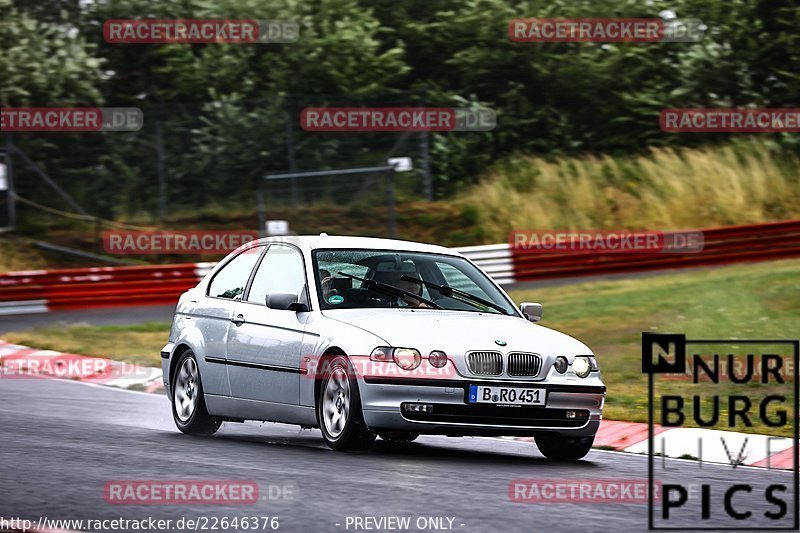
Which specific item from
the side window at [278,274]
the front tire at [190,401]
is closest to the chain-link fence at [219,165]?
the front tire at [190,401]

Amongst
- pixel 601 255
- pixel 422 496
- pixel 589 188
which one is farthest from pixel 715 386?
pixel 589 188

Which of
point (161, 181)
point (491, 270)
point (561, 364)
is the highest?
point (561, 364)

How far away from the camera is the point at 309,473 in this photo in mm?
8508

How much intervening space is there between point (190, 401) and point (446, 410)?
9.05ft

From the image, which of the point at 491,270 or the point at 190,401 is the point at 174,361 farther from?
the point at 491,270

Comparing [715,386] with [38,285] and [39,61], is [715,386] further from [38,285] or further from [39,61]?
[39,61]

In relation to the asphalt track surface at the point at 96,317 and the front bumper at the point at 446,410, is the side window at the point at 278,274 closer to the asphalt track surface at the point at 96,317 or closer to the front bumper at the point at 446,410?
the front bumper at the point at 446,410

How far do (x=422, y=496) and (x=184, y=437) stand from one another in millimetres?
3698

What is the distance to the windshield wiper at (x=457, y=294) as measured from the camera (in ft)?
35.1

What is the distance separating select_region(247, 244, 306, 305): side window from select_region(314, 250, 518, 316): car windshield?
0.55 ft

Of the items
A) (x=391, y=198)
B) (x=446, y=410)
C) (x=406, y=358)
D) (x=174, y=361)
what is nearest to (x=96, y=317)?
(x=391, y=198)

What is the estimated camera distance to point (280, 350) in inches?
404

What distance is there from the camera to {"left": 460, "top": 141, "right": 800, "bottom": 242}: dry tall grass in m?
31.7

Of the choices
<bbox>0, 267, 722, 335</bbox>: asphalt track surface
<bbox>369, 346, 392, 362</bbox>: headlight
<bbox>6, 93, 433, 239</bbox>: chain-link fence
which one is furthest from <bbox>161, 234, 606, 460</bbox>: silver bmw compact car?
<bbox>6, 93, 433, 239</bbox>: chain-link fence
